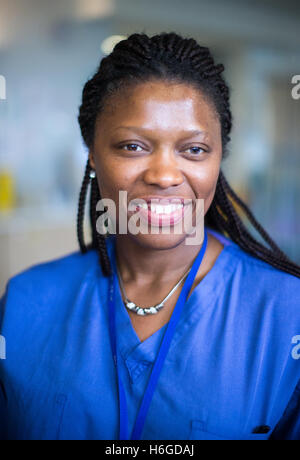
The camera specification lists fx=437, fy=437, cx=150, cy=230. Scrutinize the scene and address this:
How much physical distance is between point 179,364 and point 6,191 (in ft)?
6.78

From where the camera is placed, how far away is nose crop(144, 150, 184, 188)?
794mm

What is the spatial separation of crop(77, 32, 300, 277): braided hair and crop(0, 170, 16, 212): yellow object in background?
172cm

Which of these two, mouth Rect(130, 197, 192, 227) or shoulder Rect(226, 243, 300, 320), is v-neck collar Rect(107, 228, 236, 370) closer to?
shoulder Rect(226, 243, 300, 320)

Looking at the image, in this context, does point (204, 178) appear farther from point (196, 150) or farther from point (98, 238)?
point (98, 238)

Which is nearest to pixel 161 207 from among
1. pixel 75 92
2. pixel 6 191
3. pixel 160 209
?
pixel 160 209

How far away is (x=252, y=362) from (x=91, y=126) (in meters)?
0.58

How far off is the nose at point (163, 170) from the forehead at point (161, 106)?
0.05m

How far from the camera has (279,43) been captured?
3369 mm

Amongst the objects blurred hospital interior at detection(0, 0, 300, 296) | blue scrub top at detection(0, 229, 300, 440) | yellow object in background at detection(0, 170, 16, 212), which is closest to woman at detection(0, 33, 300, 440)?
blue scrub top at detection(0, 229, 300, 440)

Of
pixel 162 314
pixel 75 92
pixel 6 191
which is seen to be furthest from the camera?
pixel 75 92

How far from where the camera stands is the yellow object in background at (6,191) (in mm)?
2605

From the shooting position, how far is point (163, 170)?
79cm

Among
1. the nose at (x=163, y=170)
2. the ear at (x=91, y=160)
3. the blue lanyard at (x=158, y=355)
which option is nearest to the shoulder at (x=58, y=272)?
the blue lanyard at (x=158, y=355)
